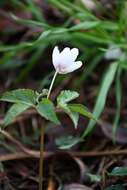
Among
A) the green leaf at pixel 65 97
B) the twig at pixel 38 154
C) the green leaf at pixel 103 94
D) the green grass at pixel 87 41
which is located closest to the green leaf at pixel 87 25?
the green grass at pixel 87 41

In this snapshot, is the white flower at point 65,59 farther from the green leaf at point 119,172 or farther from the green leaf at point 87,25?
the green leaf at point 87,25

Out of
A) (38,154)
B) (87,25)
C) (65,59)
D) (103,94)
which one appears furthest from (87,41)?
(65,59)

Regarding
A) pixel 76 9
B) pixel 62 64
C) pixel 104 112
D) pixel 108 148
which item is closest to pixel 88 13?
pixel 76 9

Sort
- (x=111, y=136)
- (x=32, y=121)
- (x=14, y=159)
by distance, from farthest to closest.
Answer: (x=32, y=121) → (x=111, y=136) → (x=14, y=159)

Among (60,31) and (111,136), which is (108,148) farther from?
(60,31)

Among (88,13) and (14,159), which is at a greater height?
(88,13)

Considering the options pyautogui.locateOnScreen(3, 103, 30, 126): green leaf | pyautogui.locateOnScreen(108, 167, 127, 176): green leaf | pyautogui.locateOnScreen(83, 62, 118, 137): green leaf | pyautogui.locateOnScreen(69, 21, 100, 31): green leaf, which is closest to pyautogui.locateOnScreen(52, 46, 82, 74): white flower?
pyautogui.locateOnScreen(3, 103, 30, 126): green leaf

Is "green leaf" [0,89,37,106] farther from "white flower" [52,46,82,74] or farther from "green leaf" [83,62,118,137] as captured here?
"green leaf" [83,62,118,137]

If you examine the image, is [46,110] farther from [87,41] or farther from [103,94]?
[87,41]
